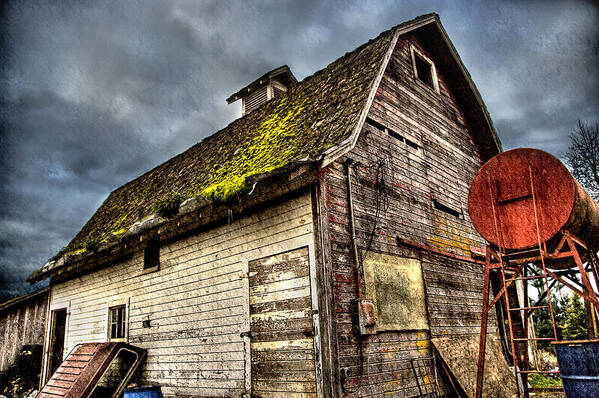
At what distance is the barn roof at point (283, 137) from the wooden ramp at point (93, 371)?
2392 mm

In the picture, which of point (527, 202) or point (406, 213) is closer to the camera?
point (527, 202)

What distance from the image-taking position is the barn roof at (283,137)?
677 cm

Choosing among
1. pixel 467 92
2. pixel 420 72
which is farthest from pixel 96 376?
pixel 467 92

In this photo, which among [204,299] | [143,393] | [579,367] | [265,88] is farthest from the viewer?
[265,88]

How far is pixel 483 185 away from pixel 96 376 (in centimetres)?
797

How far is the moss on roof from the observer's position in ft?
22.7

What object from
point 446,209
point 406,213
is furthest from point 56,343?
point 446,209

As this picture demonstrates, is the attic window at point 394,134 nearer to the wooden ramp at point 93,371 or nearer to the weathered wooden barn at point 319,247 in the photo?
the weathered wooden barn at point 319,247

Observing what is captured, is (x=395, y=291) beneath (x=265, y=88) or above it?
beneath

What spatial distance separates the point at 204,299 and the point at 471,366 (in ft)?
16.8

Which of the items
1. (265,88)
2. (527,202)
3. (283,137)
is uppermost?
(265,88)

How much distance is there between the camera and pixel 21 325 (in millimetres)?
12953

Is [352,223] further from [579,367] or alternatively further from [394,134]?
[579,367]

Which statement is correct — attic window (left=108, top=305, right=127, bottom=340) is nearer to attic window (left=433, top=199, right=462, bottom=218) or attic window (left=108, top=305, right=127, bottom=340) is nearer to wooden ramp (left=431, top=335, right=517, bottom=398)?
wooden ramp (left=431, top=335, right=517, bottom=398)
